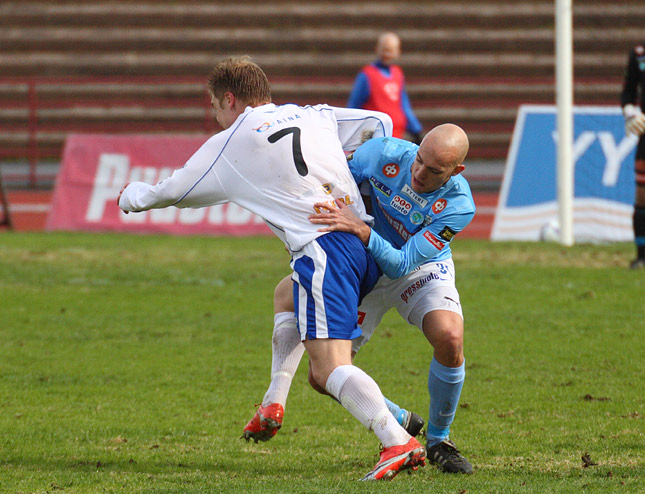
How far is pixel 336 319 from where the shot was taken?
3.79 m

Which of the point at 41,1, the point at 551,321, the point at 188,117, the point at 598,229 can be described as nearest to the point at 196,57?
the point at 188,117

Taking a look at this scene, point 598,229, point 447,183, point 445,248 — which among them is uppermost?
point 447,183

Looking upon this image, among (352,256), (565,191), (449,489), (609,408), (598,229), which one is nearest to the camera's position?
(449,489)

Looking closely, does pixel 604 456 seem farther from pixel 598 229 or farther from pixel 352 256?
pixel 598 229

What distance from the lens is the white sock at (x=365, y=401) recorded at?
3632 mm

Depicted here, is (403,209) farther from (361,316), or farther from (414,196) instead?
(361,316)

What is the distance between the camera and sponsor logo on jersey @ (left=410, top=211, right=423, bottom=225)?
162 inches

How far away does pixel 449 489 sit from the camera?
3629mm

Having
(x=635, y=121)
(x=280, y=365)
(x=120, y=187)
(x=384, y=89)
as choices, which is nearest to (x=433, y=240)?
(x=280, y=365)

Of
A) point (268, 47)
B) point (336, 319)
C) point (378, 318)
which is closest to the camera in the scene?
point (336, 319)

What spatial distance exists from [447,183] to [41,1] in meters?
18.7

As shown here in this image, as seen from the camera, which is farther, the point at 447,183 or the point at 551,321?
the point at 551,321

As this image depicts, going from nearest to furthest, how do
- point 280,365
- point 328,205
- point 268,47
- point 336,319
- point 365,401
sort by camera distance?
point 365,401
point 336,319
point 328,205
point 280,365
point 268,47

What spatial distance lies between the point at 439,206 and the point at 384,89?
8.04 meters
